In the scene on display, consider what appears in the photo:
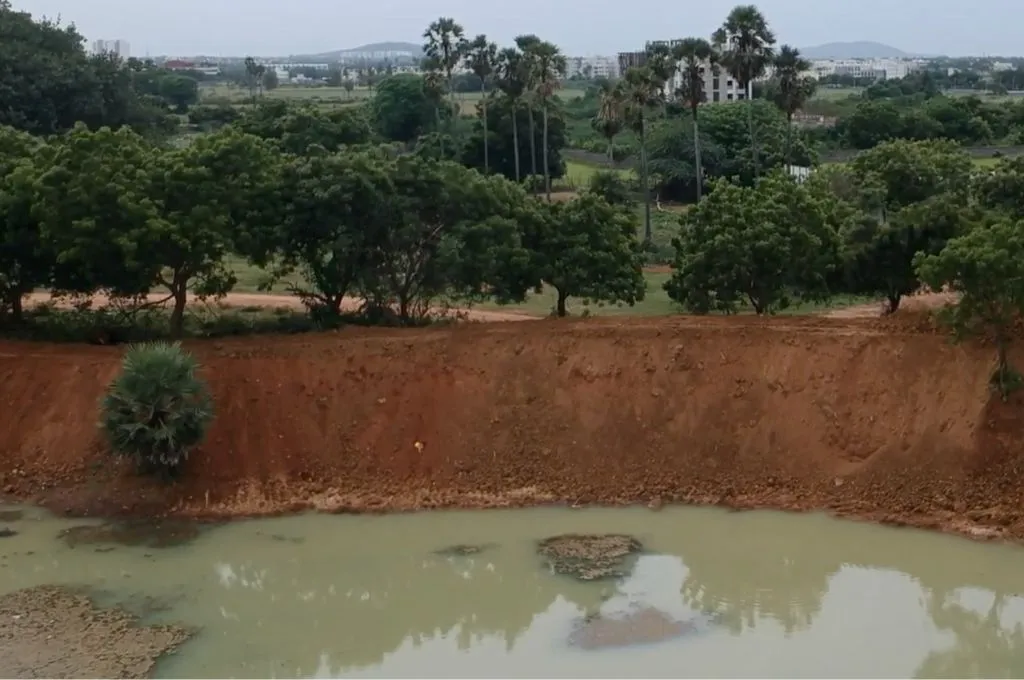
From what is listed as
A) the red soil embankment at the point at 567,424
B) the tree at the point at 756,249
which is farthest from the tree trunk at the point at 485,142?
the red soil embankment at the point at 567,424

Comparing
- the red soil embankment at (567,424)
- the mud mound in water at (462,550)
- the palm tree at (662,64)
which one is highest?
the palm tree at (662,64)

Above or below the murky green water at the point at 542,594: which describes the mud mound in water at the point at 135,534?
above

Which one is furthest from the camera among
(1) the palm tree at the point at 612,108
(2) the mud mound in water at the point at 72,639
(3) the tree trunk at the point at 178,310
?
(1) the palm tree at the point at 612,108

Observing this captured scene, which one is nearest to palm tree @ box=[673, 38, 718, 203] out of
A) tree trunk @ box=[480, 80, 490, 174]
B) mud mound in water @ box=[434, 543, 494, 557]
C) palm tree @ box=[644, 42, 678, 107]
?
palm tree @ box=[644, 42, 678, 107]

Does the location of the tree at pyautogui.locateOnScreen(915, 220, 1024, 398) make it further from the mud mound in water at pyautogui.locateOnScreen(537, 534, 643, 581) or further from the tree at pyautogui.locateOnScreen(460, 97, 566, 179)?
the tree at pyautogui.locateOnScreen(460, 97, 566, 179)

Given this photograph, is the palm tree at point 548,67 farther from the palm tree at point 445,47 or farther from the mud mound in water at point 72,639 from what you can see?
the mud mound in water at point 72,639

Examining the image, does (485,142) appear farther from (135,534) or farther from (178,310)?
(135,534)
